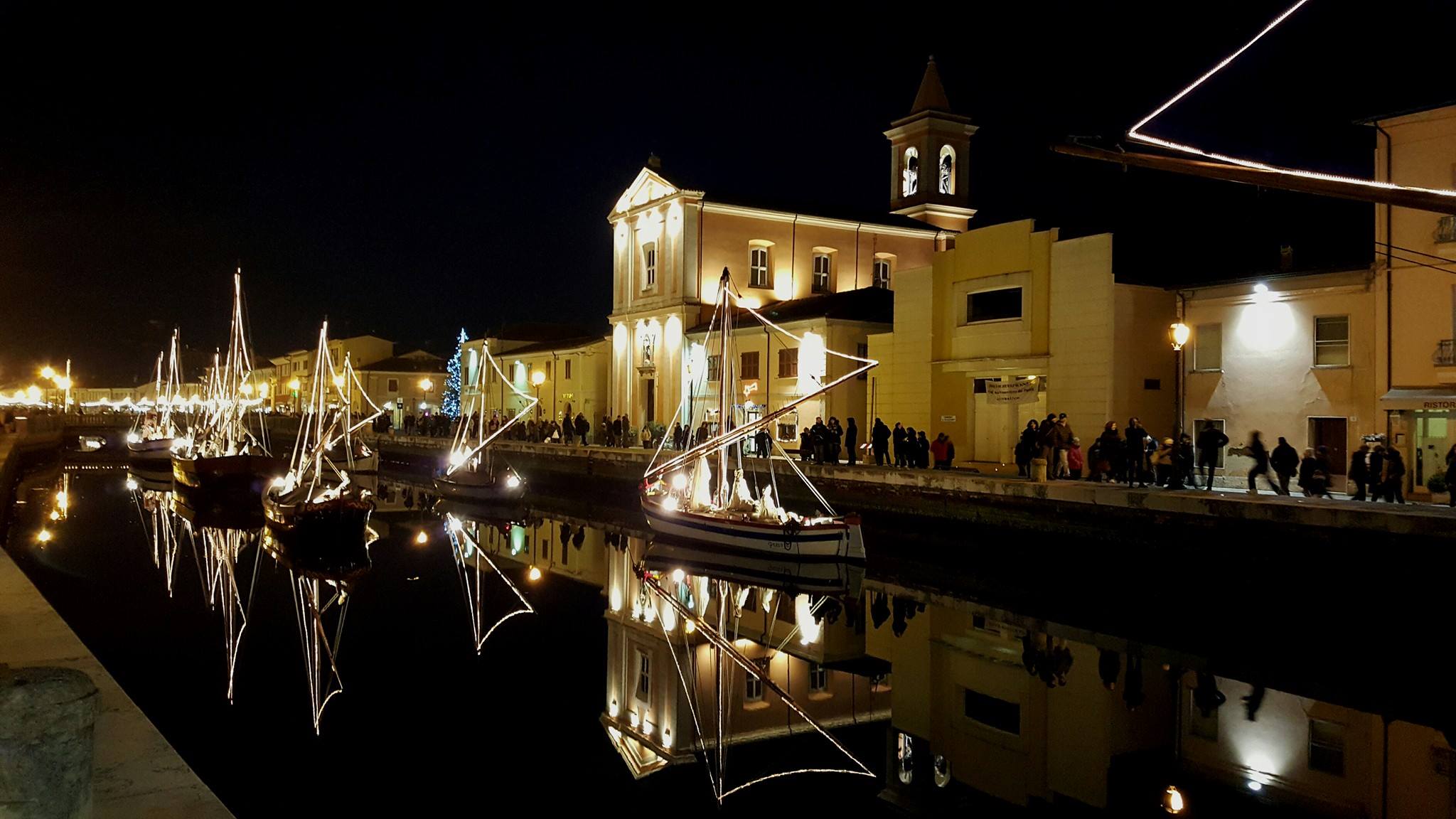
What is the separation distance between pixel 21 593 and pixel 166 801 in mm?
7767

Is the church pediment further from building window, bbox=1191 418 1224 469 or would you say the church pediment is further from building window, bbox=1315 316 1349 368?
building window, bbox=1315 316 1349 368

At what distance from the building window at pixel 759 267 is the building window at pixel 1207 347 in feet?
82.2

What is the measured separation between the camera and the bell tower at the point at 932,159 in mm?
54938

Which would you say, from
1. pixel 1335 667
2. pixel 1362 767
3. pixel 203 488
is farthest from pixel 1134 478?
pixel 203 488

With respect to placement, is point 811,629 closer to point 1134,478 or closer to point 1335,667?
point 1335,667

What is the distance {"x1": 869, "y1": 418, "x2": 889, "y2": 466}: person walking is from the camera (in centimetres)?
3147

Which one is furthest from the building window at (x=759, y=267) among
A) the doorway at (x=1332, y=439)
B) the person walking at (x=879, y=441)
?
the doorway at (x=1332, y=439)

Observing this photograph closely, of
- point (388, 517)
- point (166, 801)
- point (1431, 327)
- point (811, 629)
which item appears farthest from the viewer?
point (388, 517)

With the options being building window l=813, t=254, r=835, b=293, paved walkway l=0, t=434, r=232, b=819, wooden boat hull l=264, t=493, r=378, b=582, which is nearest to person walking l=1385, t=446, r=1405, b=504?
paved walkway l=0, t=434, r=232, b=819

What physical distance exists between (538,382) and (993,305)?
29.4m

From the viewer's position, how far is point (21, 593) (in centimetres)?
1272

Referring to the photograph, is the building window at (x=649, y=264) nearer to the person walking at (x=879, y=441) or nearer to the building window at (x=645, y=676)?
the person walking at (x=879, y=441)

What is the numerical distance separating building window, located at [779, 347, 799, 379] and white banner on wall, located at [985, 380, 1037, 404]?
9900 mm

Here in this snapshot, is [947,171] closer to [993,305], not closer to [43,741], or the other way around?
[993,305]
